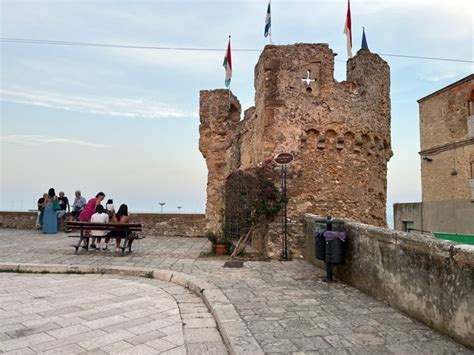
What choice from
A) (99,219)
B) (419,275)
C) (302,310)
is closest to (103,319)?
(302,310)

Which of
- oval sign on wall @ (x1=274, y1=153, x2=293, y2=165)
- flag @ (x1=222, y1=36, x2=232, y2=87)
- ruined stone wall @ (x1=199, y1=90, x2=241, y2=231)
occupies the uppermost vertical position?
flag @ (x1=222, y1=36, x2=232, y2=87)

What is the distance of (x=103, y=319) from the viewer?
14.9 feet

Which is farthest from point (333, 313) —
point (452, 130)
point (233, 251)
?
point (452, 130)

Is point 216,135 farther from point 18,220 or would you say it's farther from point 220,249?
point 18,220

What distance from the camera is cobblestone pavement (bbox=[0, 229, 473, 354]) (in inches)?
143

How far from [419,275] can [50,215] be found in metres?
14.1

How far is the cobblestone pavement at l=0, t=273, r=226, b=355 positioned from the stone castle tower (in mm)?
4030

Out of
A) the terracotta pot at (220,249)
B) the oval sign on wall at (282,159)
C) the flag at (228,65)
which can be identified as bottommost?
the terracotta pot at (220,249)

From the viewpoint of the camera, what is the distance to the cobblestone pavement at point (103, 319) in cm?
371

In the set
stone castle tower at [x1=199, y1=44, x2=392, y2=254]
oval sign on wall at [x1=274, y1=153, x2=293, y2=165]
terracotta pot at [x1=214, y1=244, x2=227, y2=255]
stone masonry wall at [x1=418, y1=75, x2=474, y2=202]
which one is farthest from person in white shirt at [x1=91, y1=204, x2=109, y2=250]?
stone masonry wall at [x1=418, y1=75, x2=474, y2=202]

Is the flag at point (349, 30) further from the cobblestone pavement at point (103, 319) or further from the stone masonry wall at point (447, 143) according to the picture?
the stone masonry wall at point (447, 143)

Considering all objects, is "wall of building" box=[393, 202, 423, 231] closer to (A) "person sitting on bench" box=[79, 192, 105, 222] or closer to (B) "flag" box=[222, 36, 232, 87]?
(B) "flag" box=[222, 36, 232, 87]

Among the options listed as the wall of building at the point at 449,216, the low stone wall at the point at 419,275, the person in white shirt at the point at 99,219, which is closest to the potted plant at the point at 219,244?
the person in white shirt at the point at 99,219

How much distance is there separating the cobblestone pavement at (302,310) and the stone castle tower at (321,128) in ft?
6.90
